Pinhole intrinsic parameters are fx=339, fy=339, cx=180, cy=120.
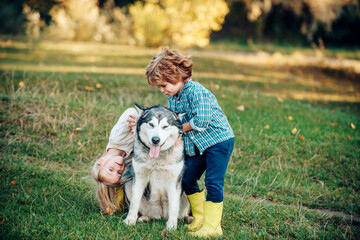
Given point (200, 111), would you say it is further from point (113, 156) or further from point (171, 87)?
point (113, 156)

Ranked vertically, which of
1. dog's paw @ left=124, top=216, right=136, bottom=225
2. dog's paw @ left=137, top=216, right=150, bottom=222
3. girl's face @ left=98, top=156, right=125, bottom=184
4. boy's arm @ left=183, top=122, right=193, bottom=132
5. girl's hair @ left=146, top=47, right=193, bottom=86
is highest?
girl's hair @ left=146, top=47, right=193, bottom=86

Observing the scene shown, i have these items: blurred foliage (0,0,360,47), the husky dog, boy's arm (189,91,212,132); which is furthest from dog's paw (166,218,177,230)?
blurred foliage (0,0,360,47)

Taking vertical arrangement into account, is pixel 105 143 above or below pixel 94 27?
below

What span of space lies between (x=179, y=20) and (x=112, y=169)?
16174 millimetres

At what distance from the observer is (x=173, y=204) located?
3613mm

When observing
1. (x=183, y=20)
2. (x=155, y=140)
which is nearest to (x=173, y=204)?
(x=155, y=140)

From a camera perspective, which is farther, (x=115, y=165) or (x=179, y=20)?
(x=179, y=20)

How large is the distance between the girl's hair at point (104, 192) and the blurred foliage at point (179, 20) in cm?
1537

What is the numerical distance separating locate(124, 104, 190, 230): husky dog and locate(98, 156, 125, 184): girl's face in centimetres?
22

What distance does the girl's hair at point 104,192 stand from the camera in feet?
12.6

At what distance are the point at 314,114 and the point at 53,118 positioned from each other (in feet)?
19.9

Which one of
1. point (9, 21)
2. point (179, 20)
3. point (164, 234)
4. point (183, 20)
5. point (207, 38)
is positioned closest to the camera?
point (164, 234)

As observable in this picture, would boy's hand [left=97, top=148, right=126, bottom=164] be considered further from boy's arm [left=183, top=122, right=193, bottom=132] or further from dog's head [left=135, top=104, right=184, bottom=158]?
boy's arm [left=183, top=122, right=193, bottom=132]

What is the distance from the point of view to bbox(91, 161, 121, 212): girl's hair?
12.6 ft
